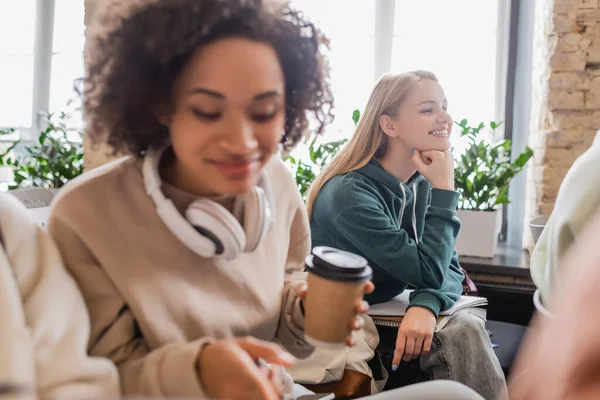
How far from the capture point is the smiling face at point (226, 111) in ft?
1.97

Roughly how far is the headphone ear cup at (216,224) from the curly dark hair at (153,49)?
0.38 ft

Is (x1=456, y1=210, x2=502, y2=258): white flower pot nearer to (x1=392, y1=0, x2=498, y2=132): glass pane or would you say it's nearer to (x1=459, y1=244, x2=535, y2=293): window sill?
(x1=459, y1=244, x2=535, y2=293): window sill

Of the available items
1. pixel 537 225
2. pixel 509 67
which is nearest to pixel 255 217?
pixel 537 225

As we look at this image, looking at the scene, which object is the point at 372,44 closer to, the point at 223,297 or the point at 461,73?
the point at 461,73

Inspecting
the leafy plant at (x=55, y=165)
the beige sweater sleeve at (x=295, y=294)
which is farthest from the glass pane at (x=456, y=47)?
the beige sweater sleeve at (x=295, y=294)

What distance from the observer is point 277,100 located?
0.64 meters

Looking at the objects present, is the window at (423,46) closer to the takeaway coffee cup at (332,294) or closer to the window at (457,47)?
the window at (457,47)

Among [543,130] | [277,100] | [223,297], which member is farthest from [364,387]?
[543,130]

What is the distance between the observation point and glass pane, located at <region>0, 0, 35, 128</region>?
3762mm

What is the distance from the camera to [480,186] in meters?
2.42

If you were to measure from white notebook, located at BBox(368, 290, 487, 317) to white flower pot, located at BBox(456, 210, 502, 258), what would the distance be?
0.98m

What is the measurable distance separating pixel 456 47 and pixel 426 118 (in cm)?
179

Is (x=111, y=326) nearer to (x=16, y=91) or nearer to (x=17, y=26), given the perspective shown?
(x=16, y=91)

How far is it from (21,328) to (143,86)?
0.28 meters
